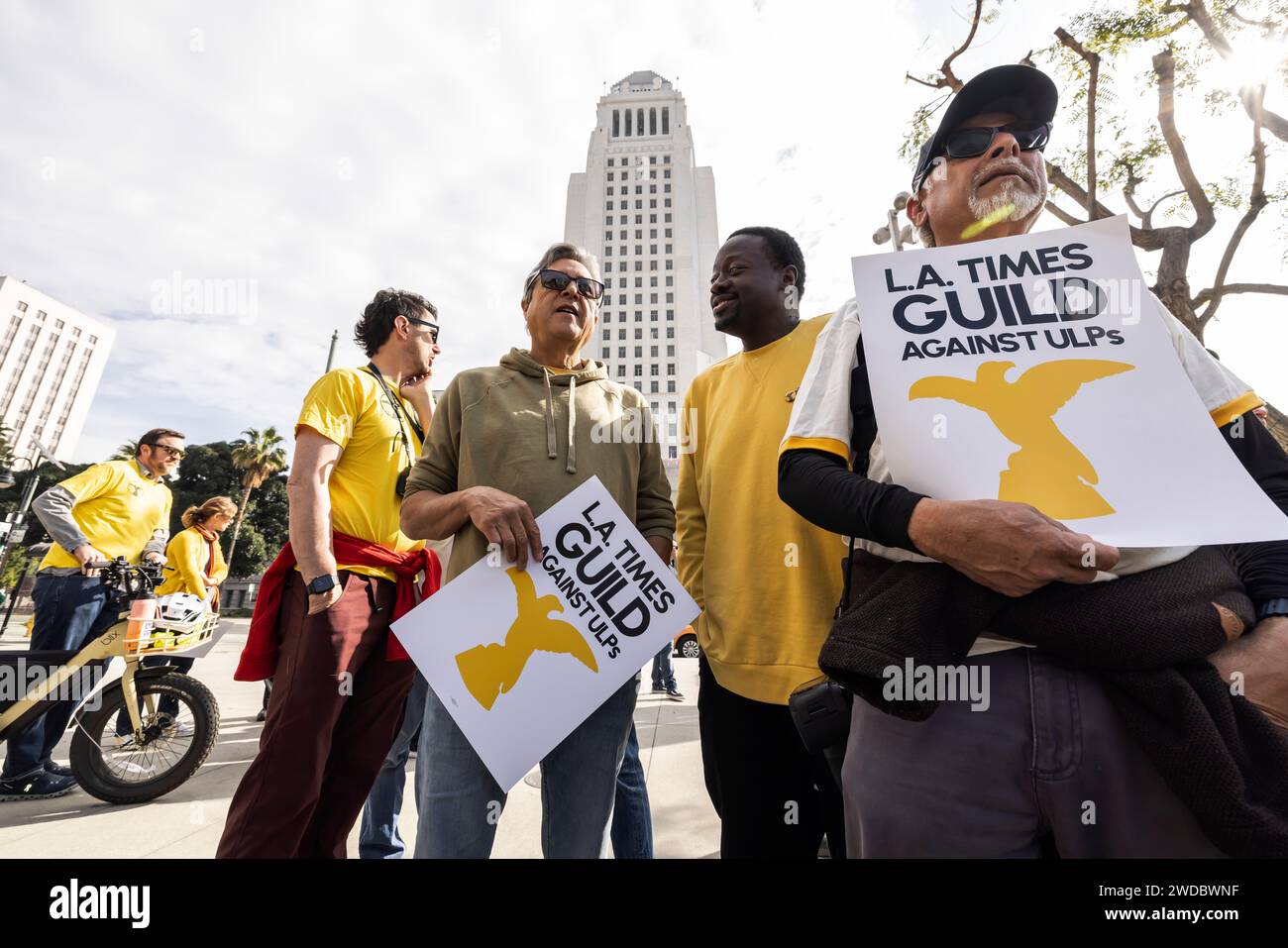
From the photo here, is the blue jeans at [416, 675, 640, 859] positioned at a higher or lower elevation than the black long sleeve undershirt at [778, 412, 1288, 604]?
lower

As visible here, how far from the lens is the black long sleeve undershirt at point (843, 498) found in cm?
97

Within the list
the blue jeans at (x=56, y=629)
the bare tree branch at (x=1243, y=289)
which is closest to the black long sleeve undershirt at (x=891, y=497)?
the blue jeans at (x=56, y=629)

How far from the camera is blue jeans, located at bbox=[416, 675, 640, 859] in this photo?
1.38 meters

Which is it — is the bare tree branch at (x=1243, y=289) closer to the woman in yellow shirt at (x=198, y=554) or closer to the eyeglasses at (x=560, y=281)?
the eyeglasses at (x=560, y=281)

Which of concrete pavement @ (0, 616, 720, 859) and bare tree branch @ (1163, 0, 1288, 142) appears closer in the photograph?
concrete pavement @ (0, 616, 720, 859)

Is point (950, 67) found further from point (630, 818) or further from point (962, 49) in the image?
point (630, 818)

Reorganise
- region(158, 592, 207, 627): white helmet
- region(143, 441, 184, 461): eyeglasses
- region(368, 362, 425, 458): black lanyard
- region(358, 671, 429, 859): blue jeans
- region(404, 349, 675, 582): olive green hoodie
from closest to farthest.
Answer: region(404, 349, 675, 582): olive green hoodie → region(368, 362, 425, 458): black lanyard → region(358, 671, 429, 859): blue jeans → region(158, 592, 207, 627): white helmet → region(143, 441, 184, 461): eyeglasses

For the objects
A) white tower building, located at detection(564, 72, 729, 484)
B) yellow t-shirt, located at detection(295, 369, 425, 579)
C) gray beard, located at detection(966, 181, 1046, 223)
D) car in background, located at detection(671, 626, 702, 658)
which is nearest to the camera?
gray beard, located at detection(966, 181, 1046, 223)

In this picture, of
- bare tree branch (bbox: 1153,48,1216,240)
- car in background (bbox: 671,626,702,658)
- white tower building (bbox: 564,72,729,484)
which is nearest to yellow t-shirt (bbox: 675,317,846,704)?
bare tree branch (bbox: 1153,48,1216,240)

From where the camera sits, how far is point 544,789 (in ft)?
4.94

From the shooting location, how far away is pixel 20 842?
2.69 meters

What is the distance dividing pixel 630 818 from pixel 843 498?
63.1 inches

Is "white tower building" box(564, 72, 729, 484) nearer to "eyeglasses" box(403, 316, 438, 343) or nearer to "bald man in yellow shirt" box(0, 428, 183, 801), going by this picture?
"bald man in yellow shirt" box(0, 428, 183, 801)
